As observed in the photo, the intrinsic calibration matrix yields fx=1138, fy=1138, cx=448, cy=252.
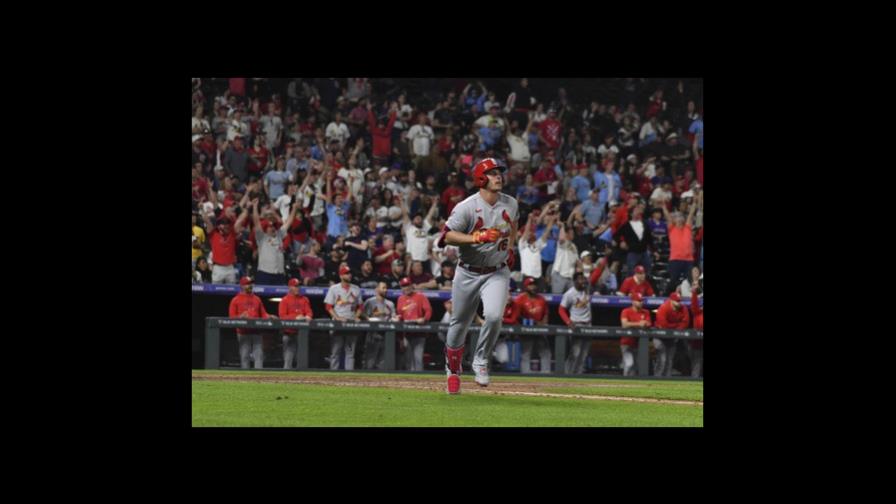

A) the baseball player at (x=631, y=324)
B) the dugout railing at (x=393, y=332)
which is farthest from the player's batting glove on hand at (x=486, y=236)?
the baseball player at (x=631, y=324)

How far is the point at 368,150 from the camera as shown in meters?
21.0

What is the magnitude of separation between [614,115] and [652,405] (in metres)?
11.8

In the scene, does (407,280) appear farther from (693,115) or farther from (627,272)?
(693,115)

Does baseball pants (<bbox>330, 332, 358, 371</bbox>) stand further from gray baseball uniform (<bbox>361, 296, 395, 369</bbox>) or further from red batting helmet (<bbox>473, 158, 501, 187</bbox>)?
red batting helmet (<bbox>473, 158, 501, 187</bbox>)

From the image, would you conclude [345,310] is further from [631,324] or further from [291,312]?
[631,324]

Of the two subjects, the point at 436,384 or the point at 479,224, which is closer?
the point at 479,224

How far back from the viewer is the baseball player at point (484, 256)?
10.5 metres

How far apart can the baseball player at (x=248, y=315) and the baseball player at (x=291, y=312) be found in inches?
12.1

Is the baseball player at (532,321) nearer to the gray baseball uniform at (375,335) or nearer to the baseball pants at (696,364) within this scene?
the gray baseball uniform at (375,335)

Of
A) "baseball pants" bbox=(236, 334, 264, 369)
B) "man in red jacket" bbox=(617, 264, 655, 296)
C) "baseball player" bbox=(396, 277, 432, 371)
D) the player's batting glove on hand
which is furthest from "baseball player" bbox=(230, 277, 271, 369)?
the player's batting glove on hand

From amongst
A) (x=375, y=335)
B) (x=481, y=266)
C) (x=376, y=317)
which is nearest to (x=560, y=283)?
(x=376, y=317)

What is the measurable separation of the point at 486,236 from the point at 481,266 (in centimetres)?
67

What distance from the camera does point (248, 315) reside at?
54.0ft

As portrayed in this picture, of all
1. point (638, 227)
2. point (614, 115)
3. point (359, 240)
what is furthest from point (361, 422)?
point (614, 115)
